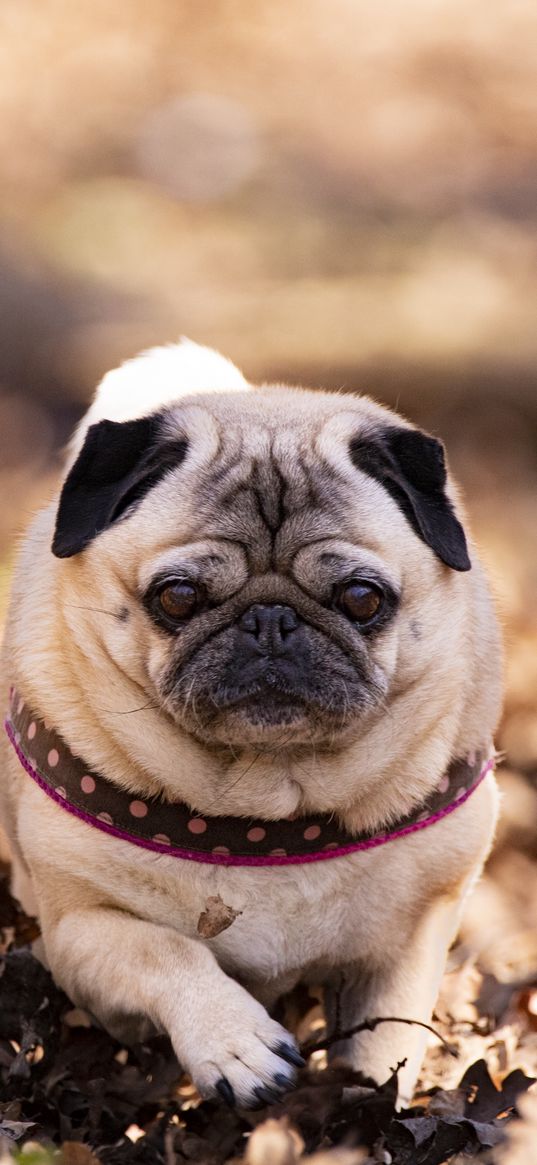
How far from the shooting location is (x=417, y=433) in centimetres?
314

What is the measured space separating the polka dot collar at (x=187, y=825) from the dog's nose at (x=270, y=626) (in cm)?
47

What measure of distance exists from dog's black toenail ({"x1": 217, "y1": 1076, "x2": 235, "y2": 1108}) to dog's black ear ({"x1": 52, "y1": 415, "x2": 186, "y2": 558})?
1.14m

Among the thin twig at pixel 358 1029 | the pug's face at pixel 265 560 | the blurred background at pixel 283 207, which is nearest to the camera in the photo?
the pug's face at pixel 265 560


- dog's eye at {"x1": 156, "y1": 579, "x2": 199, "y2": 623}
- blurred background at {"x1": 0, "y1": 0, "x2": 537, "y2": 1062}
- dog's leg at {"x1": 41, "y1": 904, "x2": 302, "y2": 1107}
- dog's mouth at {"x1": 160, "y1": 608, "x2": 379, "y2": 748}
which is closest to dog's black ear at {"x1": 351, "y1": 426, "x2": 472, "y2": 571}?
dog's mouth at {"x1": 160, "y1": 608, "x2": 379, "y2": 748}

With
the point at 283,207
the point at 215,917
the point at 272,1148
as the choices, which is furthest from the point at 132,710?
the point at 283,207

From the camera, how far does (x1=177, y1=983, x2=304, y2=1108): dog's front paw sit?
2.69 meters

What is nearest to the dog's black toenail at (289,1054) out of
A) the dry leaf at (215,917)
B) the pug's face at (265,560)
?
the dry leaf at (215,917)

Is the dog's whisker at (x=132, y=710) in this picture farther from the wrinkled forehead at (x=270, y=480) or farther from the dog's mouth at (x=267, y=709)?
the wrinkled forehead at (x=270, y=480)

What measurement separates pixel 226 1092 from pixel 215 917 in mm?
411

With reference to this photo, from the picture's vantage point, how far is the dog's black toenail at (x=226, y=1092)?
2676 millimetres

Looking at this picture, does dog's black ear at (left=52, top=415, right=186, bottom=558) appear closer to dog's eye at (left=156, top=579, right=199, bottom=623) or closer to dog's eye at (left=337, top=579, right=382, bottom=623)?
dog's eye at (left=156, top=579, right=199, bottom=623)

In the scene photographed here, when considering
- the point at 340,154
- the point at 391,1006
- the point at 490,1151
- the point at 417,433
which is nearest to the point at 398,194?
the point at 340,154

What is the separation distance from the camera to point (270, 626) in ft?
9.23

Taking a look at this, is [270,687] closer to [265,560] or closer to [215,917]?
[265,560]
